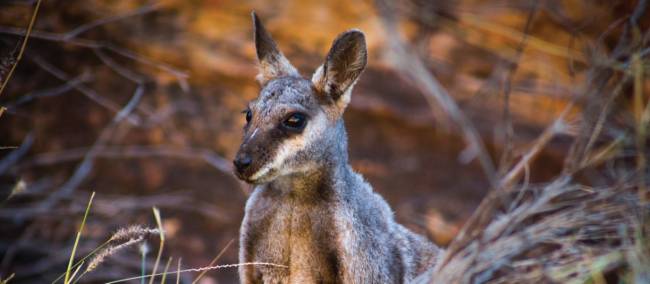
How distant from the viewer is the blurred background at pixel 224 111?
7.27m

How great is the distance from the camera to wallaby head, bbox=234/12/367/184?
3805 millimetres

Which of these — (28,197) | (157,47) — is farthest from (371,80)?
(28,197)

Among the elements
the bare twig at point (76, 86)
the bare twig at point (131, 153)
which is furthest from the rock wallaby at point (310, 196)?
the bare twig at point (131, 153)

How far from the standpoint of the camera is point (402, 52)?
3.93 m

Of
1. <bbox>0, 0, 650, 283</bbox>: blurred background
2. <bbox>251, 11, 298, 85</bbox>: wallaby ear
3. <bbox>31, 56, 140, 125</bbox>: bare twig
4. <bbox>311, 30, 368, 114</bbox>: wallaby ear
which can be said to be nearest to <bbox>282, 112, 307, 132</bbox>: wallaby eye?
<bbox>311, 30, 368, 114</bbox>: wallaby ear

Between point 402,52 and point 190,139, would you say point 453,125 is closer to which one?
point 190,139

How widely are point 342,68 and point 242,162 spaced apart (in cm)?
97

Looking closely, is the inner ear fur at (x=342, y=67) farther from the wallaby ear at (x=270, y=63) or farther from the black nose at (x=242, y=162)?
the black nose at (x=242, y=162)

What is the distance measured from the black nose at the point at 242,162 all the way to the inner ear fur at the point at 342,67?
820 millimetres

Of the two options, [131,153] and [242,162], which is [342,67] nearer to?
[242,162]

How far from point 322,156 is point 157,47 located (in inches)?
181

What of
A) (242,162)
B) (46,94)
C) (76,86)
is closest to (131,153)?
(76,86)

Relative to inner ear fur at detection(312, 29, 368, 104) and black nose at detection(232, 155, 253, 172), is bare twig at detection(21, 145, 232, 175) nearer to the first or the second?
inner ear fur at detection(312, 29, 368, 104)

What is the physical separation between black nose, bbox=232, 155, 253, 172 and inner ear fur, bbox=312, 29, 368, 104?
2.69 ft
